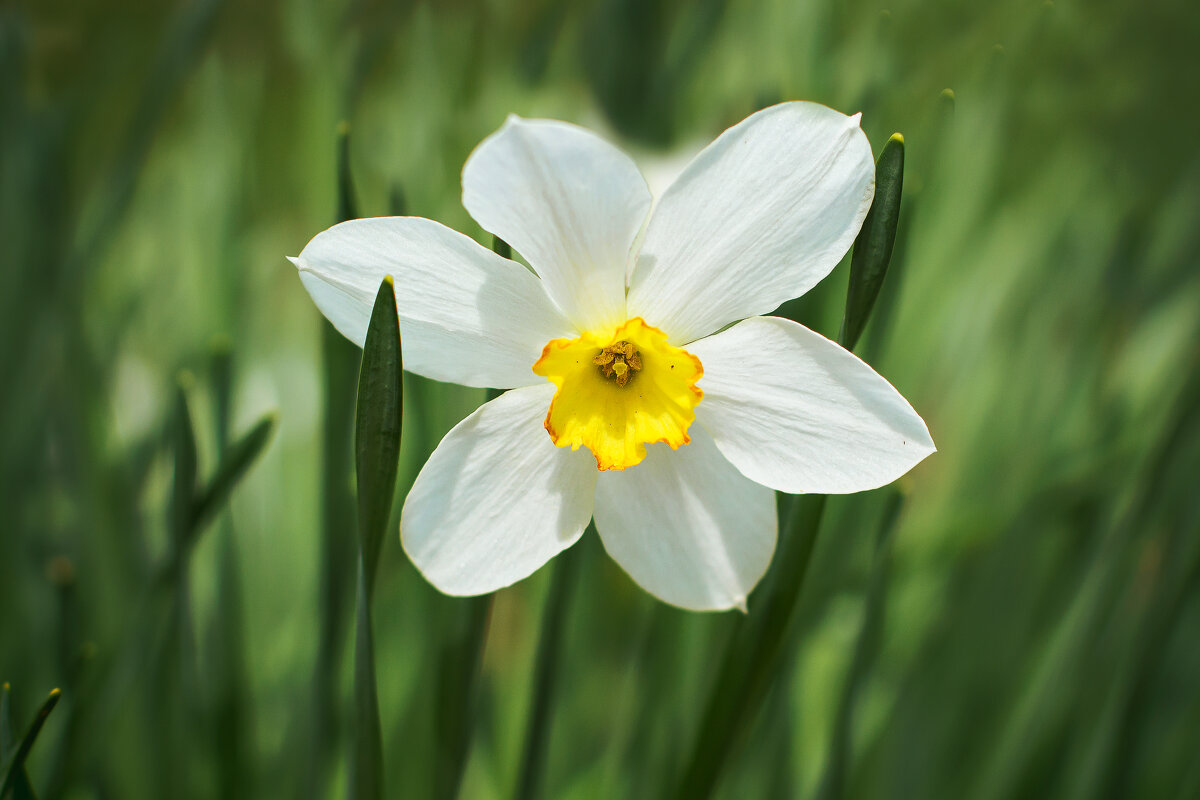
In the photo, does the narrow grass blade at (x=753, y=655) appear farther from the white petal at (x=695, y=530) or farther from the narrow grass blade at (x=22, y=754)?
the narrow grass blade at (x=22, y=754)

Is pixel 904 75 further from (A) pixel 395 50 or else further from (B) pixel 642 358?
(A) pixel 395 50

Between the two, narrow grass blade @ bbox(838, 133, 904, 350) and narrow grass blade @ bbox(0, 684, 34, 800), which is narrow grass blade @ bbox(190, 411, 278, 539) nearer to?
narrow grass blade @ bbox(0, 684, 34, 800)

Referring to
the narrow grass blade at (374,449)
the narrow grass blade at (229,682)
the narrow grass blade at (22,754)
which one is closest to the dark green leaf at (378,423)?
the narrow grass blade at (374,449)

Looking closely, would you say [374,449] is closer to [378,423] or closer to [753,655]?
[378,423]

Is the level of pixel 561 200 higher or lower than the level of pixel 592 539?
higher

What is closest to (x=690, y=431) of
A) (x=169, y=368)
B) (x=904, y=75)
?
(x=904, y=75)

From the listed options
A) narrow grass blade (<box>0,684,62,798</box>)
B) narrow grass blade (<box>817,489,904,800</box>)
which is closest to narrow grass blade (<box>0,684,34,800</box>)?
narrow grass blade (<box>0,684,62,798</box>)

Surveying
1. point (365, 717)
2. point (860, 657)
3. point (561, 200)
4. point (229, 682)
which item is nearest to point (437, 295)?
point (561, 200)
